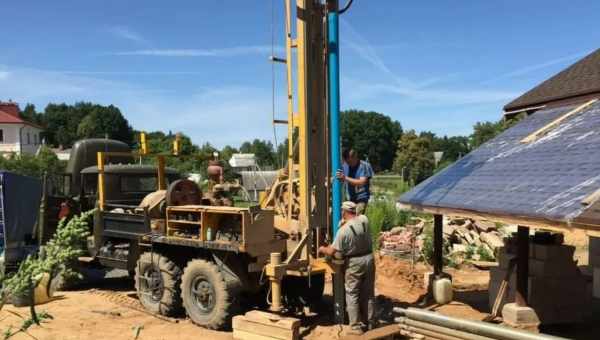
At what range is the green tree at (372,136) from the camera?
336ft

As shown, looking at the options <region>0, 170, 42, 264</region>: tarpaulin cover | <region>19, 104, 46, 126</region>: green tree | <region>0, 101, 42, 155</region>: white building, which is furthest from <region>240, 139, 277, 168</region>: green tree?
<region>0, 170, 42, 264</region>: tarpaulin cover

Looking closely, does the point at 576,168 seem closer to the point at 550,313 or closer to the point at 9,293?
the point at 550,313

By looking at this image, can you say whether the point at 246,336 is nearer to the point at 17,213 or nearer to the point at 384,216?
the point at 17,213

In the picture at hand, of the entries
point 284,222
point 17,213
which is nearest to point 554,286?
point 284,222

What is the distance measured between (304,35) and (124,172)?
17.0 feet

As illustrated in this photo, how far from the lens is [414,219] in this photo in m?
18.1

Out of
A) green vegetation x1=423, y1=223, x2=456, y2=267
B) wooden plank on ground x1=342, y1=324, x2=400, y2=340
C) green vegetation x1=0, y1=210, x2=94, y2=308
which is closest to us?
green vegetation x1=0, y1=210, x2=94, y2=308

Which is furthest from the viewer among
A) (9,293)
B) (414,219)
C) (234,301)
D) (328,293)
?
(414,219)

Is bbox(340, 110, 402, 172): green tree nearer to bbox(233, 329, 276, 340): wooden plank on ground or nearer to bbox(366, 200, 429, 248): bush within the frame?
bbox(366, 200, 429, 248): bush

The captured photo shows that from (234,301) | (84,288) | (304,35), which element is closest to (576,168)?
(304,35)

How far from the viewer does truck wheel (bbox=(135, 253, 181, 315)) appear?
8461mm

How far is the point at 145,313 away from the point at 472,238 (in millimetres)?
10467

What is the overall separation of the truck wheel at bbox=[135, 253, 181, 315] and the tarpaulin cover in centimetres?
381

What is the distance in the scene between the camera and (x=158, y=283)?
8.70 metres
